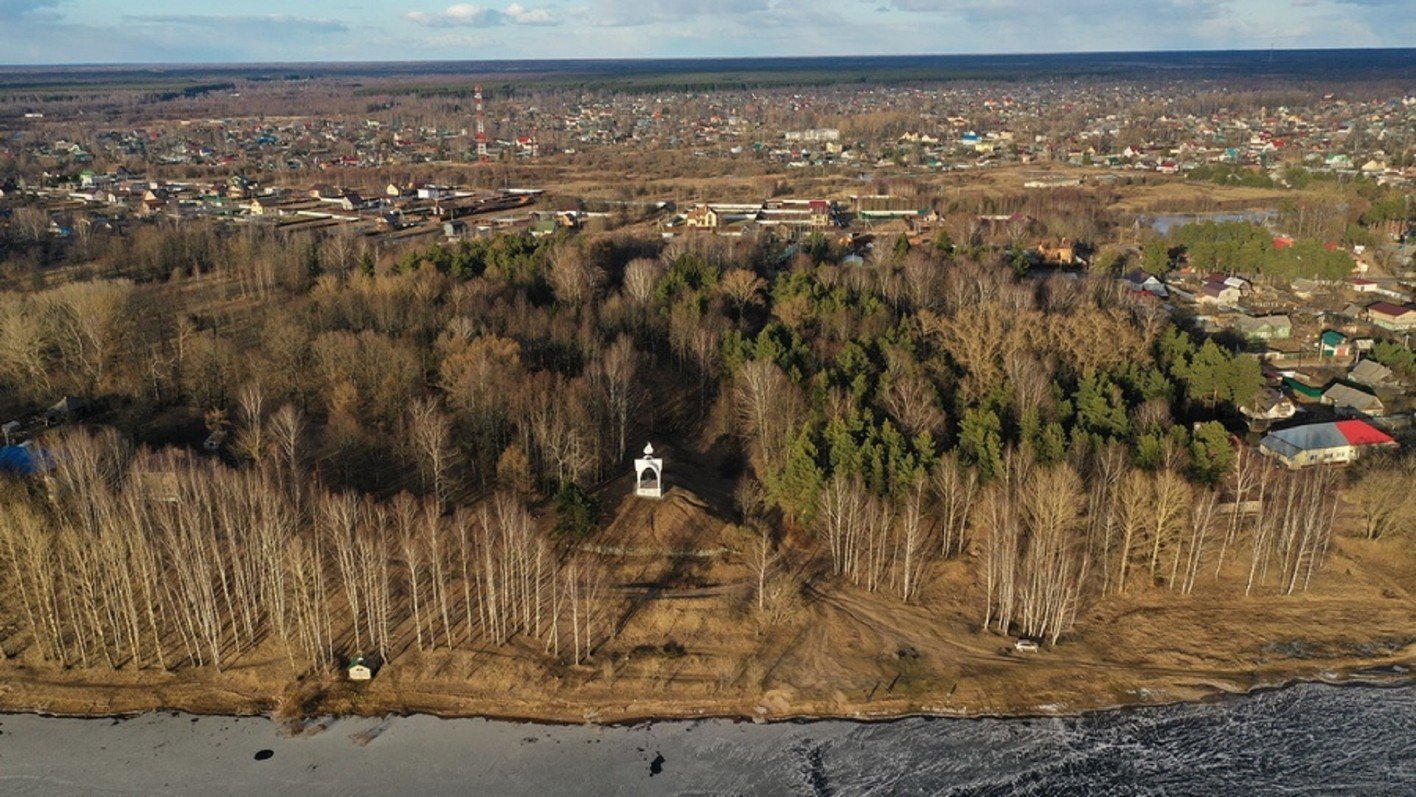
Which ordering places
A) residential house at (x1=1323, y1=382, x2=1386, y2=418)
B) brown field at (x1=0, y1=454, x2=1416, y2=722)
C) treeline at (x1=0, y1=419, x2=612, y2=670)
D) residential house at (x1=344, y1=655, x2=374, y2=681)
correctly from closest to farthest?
brown field at (x1=0, y1=454, x2=1416, y2=722) → residential house at (x1=344, y1=655, x2=374, y2=681) → treeline at (x1=0, y1=419, x2=612, y2=670) → residential house at (x1=1323, y1=382, x2=1386, y2=418)

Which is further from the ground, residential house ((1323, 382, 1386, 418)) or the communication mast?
the communication mast

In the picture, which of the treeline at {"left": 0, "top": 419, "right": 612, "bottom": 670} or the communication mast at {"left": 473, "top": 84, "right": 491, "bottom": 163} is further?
the communication mast at {"left": 473, "top": 84, "right": 491, "bottom": 163}

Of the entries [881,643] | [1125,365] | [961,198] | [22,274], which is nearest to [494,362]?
[881,643]

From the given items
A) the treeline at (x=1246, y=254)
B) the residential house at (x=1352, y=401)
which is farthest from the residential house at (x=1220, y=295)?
the residential house at (x=1352, y=401)

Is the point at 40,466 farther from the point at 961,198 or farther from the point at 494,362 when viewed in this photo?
the point at 961,198

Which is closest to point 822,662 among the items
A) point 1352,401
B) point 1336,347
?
point 1352,401

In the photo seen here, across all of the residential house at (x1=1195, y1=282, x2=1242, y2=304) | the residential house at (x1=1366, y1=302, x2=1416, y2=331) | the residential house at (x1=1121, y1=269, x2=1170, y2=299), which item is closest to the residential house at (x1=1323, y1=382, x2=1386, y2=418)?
the residential house at (x1=1366, y1=302, x2=1416, y2=331)

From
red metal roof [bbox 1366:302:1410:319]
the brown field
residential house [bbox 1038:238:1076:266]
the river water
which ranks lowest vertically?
the river water

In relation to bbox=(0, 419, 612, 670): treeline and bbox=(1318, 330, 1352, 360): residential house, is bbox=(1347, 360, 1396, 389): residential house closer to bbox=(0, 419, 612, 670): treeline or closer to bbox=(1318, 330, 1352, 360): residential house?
bbox=(1318, 330, 1352, 360): residential house
